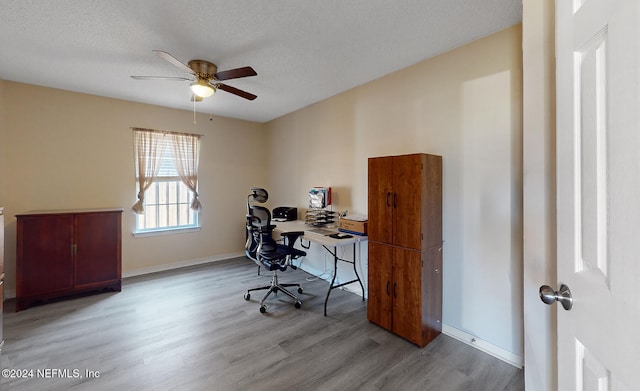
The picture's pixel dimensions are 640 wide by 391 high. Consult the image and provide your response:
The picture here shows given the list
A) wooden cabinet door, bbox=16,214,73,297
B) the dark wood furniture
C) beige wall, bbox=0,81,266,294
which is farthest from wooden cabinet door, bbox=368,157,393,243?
wooden cabinet door, bbox=16,214,73,297

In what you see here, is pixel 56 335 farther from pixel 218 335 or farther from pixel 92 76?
pixel 92 76

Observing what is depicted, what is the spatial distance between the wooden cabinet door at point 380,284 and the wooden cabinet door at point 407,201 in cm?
21

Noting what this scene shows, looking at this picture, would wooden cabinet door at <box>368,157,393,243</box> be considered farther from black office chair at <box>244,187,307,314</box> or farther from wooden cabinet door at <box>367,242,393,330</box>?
black office chair at <box>244,187,307,314</box>

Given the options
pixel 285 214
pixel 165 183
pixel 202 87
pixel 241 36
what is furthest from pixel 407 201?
pixel 165 183

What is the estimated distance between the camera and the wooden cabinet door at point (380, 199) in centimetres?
246

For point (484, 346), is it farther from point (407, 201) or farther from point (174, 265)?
point (174, 265)

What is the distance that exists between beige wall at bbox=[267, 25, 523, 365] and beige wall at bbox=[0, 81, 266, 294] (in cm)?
291

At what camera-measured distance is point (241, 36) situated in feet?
7.30

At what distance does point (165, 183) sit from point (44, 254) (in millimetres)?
1701

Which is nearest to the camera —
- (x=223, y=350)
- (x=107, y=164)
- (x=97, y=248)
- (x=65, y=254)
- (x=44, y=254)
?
(x=223, y=350)

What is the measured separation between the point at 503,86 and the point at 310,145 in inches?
104

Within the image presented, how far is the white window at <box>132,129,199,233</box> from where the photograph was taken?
4.06 meters

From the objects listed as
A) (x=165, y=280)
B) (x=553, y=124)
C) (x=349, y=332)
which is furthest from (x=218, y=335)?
(x=553, y=124)

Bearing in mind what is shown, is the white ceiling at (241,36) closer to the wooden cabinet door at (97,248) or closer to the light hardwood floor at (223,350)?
the wooden cabinet door at (97,248)
